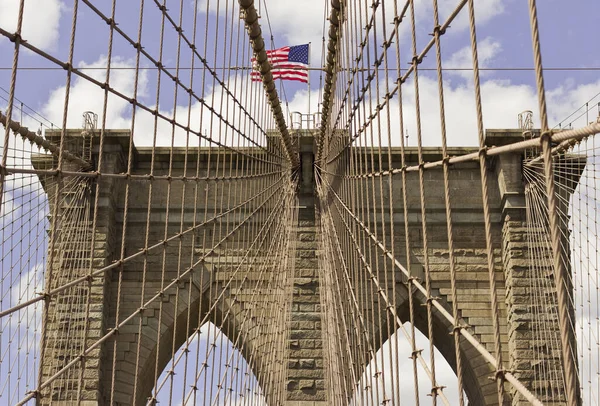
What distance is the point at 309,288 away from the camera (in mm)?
13727

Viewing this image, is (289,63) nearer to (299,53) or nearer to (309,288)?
(299,53)

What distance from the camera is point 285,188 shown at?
1470 centimetres

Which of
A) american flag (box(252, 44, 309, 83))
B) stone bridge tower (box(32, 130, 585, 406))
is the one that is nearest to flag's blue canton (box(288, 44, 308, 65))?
american flag (box(252, 44, 309, 83))

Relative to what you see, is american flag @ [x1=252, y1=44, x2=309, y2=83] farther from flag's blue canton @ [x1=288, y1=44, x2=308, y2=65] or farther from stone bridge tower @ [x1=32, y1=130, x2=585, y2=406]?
stone bridge tower @ [x1=32, y1=130, x2=585, y2=406]

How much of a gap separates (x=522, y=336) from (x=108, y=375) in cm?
581

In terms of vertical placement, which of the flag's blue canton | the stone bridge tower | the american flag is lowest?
the stone bridge tower

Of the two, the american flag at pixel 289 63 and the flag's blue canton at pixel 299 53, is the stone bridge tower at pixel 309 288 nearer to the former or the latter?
the american flag at pixel 289 63

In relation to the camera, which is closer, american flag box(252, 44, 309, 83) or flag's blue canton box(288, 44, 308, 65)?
american flag box(252, 44, 309, 83)

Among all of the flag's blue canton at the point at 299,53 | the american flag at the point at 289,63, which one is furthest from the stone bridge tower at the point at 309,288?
the flag's blue canton at the point at 299,53

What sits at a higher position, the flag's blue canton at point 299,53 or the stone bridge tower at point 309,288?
the flag's blue canton at point 299,53

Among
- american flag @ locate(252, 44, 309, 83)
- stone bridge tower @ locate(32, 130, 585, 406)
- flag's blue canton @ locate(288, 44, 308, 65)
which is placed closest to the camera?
stone bridge tower @ locate(32, 130, 585, 406)

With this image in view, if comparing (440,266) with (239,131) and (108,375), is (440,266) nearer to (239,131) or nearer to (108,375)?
(239,131)

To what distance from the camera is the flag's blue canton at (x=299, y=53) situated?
16906mm

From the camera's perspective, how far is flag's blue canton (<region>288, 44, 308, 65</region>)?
1691 cm
